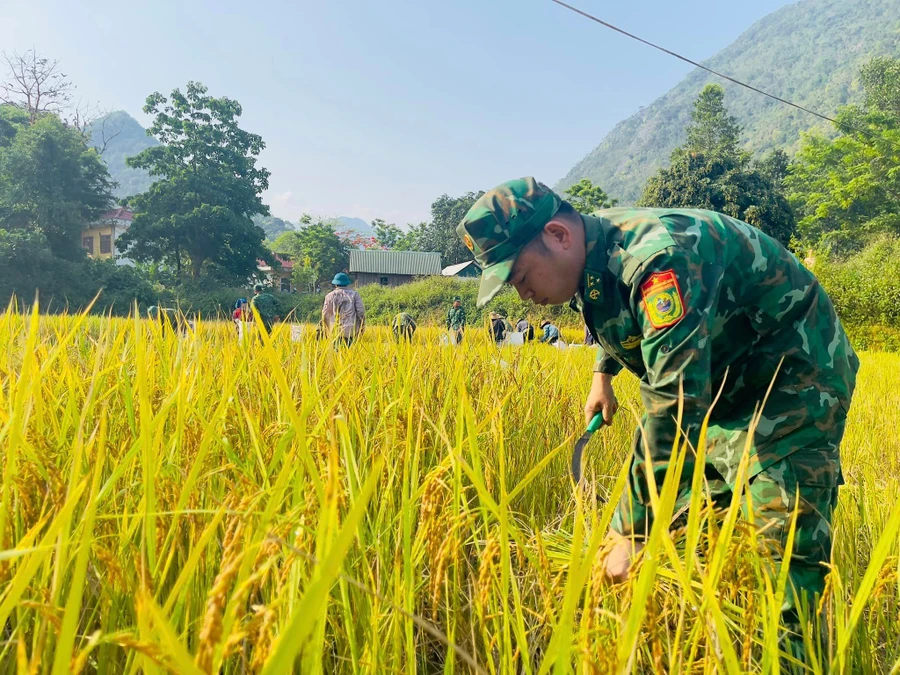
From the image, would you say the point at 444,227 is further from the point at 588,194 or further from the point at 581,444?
the point at 581,444

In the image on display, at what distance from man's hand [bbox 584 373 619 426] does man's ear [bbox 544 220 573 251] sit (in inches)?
23.3

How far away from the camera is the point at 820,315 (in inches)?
56.5

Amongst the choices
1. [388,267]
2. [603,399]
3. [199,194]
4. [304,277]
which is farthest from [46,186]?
[603,399]

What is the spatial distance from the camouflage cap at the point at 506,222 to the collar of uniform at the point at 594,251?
0.37ft

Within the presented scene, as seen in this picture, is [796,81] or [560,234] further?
[796,81]

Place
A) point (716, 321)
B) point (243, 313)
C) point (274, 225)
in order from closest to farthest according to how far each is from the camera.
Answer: point (716, 321)
point (243, 313)
point (274, 225)

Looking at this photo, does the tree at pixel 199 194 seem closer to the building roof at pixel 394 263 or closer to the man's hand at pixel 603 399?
the building roof at pixel 394 263

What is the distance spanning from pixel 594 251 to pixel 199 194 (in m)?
32.3

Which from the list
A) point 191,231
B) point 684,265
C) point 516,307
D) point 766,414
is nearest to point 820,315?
point 766,414

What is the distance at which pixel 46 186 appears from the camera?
2403 centimetres

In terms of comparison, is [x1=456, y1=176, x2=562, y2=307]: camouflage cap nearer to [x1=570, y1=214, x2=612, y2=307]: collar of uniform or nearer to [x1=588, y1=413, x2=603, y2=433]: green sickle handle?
[x1=570, y1=214, x2=612, y2=307]: collar of uniform

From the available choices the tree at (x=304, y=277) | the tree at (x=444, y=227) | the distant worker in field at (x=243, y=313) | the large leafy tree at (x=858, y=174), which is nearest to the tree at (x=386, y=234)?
the tree at (x=444, y=227)

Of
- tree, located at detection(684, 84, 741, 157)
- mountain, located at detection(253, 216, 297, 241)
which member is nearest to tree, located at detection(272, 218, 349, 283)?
tree, located at detection(684, 84, 741, 157)

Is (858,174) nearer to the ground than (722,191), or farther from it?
farther from it
